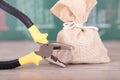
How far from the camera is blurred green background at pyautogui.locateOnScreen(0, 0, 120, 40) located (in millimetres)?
879

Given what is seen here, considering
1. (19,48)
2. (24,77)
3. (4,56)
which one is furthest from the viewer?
(19,48)

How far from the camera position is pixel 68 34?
0.56 meters

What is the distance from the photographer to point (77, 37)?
1.83 ft

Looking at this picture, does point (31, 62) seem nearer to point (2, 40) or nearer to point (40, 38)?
point (40, 38)

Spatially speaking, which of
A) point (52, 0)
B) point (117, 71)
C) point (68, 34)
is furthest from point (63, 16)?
point (52, 0)

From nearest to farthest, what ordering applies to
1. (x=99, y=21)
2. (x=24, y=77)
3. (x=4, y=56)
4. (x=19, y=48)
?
(x=24, y=77), (x=4, y=56), (x=19, y=48), (x=99, y=21)

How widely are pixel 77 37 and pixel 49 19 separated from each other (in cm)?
34

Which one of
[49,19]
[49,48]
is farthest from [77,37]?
[49,19]

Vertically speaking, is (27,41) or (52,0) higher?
(52,0)

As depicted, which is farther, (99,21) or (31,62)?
(99,21)

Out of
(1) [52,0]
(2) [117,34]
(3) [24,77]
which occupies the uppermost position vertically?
(1) [52,0]

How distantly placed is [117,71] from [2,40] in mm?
488

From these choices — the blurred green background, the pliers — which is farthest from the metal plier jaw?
the blurred green background

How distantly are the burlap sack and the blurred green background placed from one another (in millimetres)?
305
